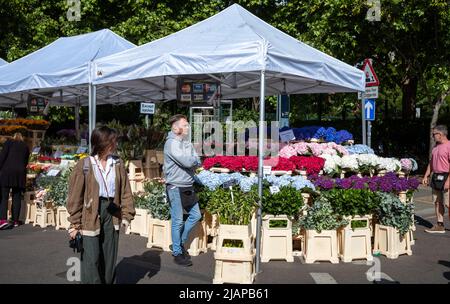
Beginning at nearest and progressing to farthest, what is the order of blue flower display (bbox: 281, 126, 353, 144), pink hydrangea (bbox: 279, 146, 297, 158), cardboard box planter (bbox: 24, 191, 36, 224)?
pink hydrangea (bbox: 279, 146, 297, 158) < cardboard box planter (bbox: 24, 191, 36, 224) < blue flower display (bbox: 281, 126, 353, 144)

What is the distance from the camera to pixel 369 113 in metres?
10.6

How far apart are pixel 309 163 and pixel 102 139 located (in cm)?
401

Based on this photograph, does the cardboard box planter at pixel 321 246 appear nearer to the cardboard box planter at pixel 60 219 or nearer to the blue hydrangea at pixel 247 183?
the blue hydrangea at pixel 247 183

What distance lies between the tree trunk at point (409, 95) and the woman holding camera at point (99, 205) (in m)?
15.0

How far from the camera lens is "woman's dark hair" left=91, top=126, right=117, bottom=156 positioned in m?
4.52

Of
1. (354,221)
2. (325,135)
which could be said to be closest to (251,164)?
(354,221)

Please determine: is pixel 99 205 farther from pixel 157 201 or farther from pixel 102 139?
pixel 157 201

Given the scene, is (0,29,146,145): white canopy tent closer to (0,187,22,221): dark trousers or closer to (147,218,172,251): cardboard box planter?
(0,187,22,221): dark trousers

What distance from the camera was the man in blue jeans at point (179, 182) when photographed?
6164mm

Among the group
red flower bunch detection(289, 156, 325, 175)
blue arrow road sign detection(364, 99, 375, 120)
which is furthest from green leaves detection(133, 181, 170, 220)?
blue arrow road sign detection(364, 99, 375, 120)

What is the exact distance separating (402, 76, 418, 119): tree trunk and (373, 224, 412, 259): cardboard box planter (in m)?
11.7

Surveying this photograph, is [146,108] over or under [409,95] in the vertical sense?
under

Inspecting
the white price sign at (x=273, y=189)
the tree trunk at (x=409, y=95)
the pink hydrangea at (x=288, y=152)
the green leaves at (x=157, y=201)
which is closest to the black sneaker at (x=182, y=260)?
the green leaves at (x=157, y=201)

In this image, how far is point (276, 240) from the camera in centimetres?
652
